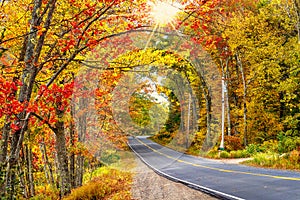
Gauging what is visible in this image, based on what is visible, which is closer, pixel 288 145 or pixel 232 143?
pixel 288 145

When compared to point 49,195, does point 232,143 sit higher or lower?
higher

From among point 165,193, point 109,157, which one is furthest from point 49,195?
point 165,193

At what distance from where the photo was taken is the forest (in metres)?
6.58

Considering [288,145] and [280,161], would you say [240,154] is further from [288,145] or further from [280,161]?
[280,161]

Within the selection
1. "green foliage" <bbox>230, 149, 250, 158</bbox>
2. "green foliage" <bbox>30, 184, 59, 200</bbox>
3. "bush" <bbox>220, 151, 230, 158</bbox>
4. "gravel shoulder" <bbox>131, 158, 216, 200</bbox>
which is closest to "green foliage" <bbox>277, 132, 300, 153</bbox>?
"green foliage" <bbox>230, 149, 250, 158</bbox>

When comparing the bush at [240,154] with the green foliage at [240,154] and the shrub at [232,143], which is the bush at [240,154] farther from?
the shrub at [232,143]

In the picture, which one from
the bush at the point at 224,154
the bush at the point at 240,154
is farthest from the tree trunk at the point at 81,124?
the bush at the point at 240,154

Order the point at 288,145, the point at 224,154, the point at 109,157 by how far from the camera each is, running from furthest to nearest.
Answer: the point at 224,154 < the point at 109,157 < the point at 288,145

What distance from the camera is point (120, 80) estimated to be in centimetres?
1236

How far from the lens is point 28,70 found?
6.04m

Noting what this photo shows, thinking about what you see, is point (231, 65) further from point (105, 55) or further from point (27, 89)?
point (27, 89)

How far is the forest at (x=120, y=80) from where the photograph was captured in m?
6.58

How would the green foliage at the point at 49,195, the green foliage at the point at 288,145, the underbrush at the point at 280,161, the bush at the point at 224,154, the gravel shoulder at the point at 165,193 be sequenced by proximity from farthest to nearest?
the bush at the point at 224,154 < the green foliage at the point at 288,145 < the green foliage at the point at 49,195 < the underbrush at the point at 280,161 < the gravel shoulder at the point at 165,193

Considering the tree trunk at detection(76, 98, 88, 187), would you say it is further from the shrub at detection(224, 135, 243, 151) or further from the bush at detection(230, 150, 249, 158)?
the shrub at detection(224, 135, 243, 151)
